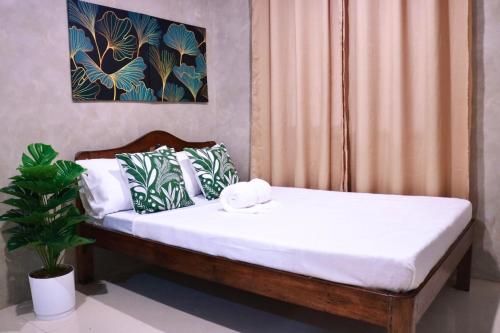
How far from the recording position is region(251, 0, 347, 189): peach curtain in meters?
3.16

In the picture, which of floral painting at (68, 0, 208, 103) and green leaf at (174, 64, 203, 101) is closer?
floral painting at (68, 0, 208, 103)

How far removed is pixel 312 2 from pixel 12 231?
101 inches

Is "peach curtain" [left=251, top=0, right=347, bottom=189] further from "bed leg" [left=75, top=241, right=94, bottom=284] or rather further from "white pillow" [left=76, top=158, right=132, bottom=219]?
"bed leg" [left=75, top=241, right=94, bottom=284]

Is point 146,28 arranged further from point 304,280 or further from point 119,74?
point 304,280

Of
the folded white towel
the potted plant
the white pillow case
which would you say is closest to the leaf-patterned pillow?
the white pillow case

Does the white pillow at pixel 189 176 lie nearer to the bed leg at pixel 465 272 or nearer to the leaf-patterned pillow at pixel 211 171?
the leaf-patterned pillow at pixel 211 171

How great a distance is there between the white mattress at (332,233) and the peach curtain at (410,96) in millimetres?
238

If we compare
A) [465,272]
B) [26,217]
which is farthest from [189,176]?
[465,272]

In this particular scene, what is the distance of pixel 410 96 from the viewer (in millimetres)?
2857

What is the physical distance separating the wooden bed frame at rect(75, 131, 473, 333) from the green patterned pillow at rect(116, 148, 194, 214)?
239 millimetres

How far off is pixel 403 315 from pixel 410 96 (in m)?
1.76

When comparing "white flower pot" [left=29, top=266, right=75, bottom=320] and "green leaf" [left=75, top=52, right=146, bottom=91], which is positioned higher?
"green leaf" [left=75, top=52, right=146, bottom=91]

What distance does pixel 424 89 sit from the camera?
279 cm

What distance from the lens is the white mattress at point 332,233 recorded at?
160cm
